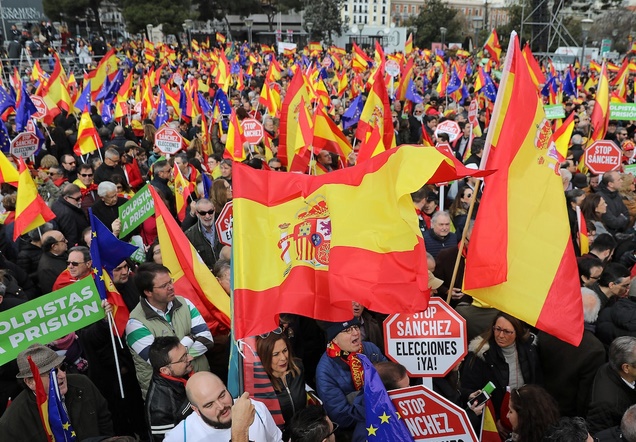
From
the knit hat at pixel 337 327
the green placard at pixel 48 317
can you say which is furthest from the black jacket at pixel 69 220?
the knit hat at pixel 337 327

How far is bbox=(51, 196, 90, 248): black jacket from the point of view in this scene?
6.99 m

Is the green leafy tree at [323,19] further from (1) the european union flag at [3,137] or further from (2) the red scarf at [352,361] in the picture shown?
(2) the red scarf at [352,361]

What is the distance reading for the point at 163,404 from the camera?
361cm

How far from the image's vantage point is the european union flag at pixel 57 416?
137 inches

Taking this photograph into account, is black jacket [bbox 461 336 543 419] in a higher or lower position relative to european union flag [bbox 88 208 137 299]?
lower

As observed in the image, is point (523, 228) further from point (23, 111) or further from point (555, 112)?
point (23, 111)

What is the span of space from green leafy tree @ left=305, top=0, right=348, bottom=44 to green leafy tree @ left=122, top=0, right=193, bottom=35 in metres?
21.5

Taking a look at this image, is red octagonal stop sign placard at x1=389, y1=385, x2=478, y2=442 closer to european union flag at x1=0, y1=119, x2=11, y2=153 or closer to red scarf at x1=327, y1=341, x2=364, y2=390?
red scarf at x1=327, y1=341, x2=364, y2=390

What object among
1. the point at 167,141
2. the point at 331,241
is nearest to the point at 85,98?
the point at 167,141

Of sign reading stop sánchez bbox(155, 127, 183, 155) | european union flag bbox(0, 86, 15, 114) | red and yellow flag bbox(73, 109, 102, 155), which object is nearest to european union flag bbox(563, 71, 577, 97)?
sign reading stop sánchez bbox(155, 127, 183, 155)

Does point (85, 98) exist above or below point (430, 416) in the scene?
above

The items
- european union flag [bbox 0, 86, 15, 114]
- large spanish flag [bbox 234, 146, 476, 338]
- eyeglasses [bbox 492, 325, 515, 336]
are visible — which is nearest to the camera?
large spanish flag [bbox 234, 146, 476, 338]

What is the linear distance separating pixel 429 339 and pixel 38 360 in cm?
232

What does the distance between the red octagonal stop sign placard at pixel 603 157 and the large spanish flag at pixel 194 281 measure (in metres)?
6.36
